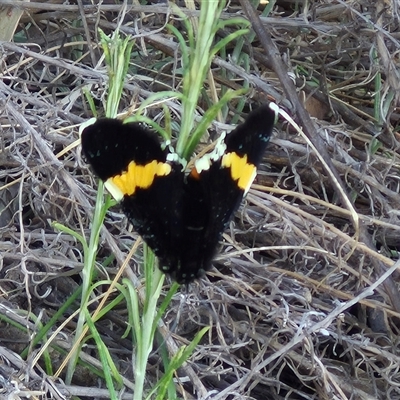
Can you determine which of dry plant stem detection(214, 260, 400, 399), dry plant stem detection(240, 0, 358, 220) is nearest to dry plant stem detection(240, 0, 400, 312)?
dry plant stem detection(240, 0, 358, 220)

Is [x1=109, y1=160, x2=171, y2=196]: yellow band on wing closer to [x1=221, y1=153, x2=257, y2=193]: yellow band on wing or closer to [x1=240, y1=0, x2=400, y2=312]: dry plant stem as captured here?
[x1=221, y1=153, x2=257, y2=193]: yellow band on wing

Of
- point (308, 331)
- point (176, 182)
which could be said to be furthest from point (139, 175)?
point (308, 331)

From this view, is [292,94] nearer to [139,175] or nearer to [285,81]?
[285,81]

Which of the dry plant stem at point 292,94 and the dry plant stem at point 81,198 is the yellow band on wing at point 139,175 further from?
the dry plant stem at point 292,94

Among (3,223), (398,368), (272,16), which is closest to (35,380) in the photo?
(3,223)

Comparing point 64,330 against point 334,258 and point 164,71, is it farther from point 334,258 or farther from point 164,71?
point 164,71

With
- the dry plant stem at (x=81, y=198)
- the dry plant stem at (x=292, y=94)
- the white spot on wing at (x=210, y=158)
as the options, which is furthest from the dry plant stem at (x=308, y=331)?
the white spot on wing at (x=210, y=158)
